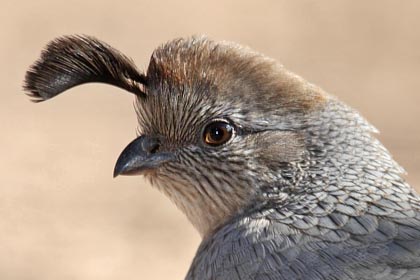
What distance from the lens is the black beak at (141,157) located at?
4738mm

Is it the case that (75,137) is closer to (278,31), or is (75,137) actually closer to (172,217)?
(172,217)

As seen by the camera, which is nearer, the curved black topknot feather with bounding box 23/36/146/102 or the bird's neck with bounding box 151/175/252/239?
the bird's neck with bounding box 151/175/252/239

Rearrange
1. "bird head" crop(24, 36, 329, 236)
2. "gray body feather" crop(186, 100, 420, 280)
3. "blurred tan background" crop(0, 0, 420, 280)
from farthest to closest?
"blurred tan background" crop(0, 0, 420, 280) → "bird head" crop(24, 36, 329, 236) → "gray body feather" crop(186, 100, 420, 280)

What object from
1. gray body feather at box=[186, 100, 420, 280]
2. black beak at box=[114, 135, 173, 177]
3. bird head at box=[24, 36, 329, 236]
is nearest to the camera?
gray body feather at box=[186, 100, 420, 280]

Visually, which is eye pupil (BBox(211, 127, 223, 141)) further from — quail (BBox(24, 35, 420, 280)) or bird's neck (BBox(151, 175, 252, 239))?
bird's neck (BBox(151, 175, 252, 239))

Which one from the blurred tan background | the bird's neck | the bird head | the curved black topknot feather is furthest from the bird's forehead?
the blurred tan background

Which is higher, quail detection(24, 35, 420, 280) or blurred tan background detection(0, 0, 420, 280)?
blurred tan background detection(0, 0, 420, 280)

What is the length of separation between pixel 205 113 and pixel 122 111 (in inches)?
256

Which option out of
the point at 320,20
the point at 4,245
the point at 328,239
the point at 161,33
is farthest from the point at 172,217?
the point at 328,239

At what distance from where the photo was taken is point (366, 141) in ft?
15.3

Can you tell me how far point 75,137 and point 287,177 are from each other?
20.8 ft

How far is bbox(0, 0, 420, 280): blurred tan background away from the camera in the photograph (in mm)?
8898

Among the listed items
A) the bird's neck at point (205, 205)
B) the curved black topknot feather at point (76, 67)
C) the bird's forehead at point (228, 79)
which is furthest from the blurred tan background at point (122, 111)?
the bird's forehead at point (228, 79)

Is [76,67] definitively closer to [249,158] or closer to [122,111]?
[249,158]
